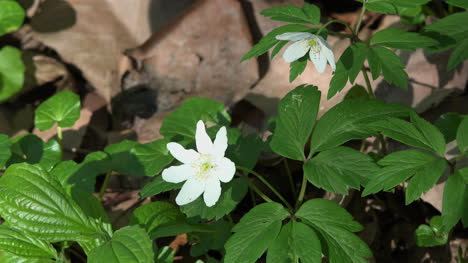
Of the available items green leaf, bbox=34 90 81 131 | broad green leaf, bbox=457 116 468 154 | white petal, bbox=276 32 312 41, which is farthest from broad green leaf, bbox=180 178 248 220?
green leaf, bbox=34 90 81 131

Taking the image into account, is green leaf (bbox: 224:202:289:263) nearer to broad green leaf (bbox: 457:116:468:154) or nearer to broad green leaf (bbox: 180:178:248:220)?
broad green leaf (bbox: 180:178:248:220)

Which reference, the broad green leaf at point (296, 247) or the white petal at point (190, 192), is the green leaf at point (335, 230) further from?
the white petal at point (190, 192)

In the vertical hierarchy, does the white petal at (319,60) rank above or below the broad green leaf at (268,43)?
below

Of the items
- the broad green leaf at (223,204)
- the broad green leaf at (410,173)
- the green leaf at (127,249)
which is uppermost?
the green leaf at (127,249)

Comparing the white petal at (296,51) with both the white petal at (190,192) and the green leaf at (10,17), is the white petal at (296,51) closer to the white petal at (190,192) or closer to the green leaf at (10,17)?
the white petal at (190,192)

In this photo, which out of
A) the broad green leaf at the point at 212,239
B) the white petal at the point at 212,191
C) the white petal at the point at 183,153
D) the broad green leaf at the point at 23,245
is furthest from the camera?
the broad green leaf at the point at 212,239

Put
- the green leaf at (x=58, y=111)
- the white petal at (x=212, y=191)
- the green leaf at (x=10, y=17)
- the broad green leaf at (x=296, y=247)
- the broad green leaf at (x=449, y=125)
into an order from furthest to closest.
→ the green leaf at (x=10, y=17) → the green leaf at (x=58, y=111) → the broad green leaf at (x=449, y=125) → the white petal at (x=212, y=191) → the broad green leaf at (x=296, y=247)

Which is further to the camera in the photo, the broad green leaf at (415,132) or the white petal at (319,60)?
the white petal at (319,60)

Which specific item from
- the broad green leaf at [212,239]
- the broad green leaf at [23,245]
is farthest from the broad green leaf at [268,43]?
the broad green leaf at [23,245]
